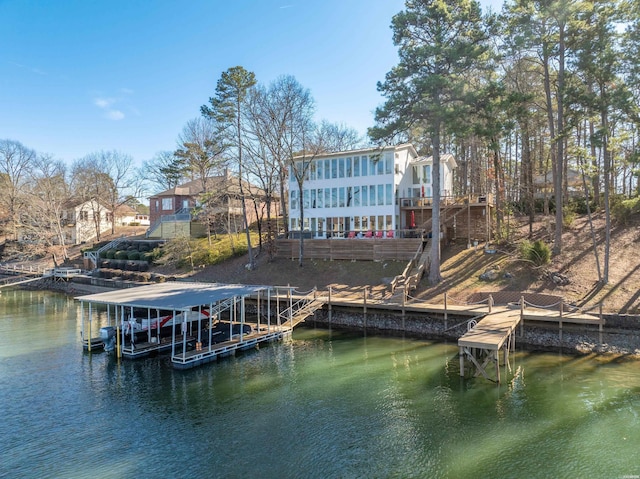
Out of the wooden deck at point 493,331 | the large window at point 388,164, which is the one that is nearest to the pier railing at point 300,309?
the wooden deck at point 493,331

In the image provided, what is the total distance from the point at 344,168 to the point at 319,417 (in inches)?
935

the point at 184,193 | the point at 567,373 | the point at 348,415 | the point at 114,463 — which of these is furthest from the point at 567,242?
the point at 184,193

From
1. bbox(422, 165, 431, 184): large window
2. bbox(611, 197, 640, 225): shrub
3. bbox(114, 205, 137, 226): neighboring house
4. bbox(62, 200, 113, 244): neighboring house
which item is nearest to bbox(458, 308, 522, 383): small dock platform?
bbox(611, 197, 640, 225): shrub

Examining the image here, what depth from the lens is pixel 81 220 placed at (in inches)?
2212

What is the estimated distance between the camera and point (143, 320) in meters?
18.8

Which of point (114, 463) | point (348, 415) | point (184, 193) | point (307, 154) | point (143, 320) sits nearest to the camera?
point (114, 463)

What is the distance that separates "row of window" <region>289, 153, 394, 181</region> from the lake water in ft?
55.2

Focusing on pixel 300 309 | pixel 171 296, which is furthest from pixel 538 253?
pixel 171 296

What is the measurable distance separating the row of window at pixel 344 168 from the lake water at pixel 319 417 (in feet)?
55.2

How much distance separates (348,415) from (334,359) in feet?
17.0

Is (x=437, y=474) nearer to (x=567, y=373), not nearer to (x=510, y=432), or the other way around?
(x=510, y=432)

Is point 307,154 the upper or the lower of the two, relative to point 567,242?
upper

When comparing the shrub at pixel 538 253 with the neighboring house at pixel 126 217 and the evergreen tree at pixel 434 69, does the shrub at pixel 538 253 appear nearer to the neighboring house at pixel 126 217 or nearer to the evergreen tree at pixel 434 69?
the evergreen tree at pixel 434 69

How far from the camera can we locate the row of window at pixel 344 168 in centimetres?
3117
